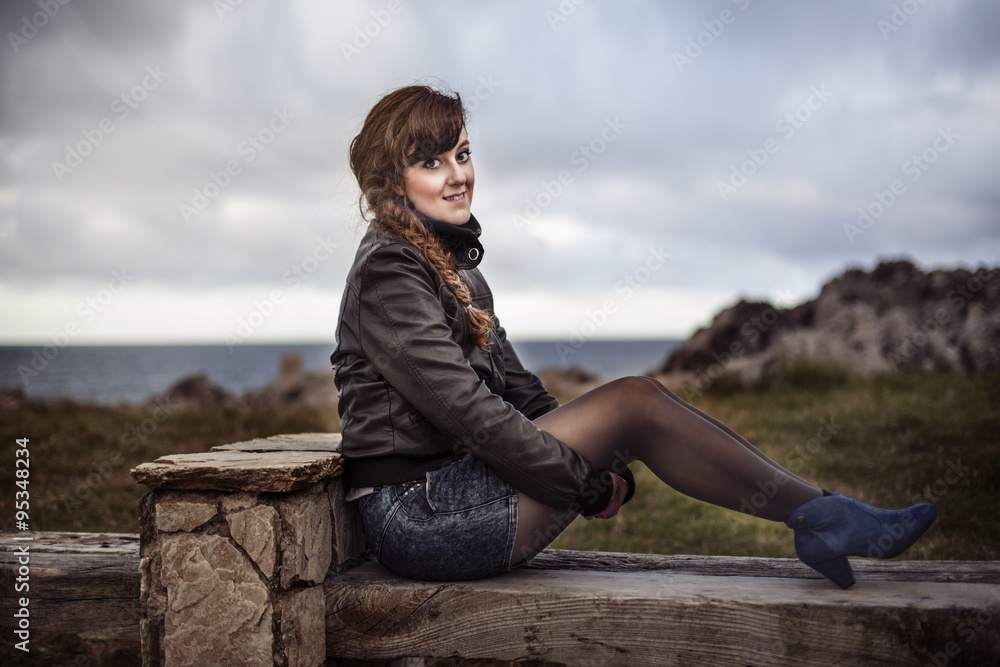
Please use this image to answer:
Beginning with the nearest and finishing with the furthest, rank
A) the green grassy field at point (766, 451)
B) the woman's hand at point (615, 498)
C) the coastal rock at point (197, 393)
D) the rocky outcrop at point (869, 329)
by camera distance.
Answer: the woman's hand at point (615, 498), the green grassy field at point (766, 451), the rocky outcrop at point (869, 329), the coastal rock at point (197, 393)

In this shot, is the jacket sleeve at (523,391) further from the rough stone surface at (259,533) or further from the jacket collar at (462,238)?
the rough stone surface at (259,533)

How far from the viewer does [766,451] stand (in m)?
5.63

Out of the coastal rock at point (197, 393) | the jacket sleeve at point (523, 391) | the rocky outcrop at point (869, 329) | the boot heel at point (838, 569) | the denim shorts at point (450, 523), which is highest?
the rocky outcrop at point (869, 329)

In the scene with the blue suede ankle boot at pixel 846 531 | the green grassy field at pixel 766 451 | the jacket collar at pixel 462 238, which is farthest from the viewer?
the green grassy field at pixel 766 451

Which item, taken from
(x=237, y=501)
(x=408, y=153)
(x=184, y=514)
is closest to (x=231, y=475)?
(x=237, y=501)

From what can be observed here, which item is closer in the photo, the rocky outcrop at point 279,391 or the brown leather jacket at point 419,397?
the brown leather jacket at point 419,397

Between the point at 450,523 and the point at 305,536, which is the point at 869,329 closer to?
the point at 450,523

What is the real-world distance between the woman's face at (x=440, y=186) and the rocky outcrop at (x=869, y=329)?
22.9ft

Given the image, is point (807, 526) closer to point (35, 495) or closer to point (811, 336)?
point (35, 495)

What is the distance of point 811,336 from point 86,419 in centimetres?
896

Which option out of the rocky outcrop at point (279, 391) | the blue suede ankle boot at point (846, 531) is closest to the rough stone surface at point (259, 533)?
the blue suede ankle boot at point (846, 531)

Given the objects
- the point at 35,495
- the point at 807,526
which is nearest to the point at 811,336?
the point at 807,526

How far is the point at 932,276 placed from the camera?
394 inches

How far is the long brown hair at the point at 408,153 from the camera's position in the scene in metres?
2.27
